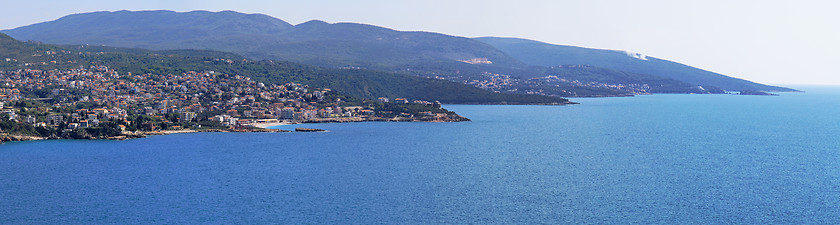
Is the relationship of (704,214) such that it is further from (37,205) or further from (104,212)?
(37,205)

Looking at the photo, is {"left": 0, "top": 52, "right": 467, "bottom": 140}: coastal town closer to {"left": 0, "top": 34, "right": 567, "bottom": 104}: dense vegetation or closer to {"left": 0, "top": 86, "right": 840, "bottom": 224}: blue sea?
{"left": 0, "top": 86, "right": 840, "bottom": 224}: blue sea

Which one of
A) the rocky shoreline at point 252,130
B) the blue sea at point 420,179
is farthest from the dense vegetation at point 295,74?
the blue sea at point 420,179

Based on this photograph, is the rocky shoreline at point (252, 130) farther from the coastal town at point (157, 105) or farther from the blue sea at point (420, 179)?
the blue sea at point (420, 179)

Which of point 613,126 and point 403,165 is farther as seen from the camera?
point 613,126

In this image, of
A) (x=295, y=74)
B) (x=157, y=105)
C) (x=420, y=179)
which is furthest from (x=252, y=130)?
(x=295, y=74)

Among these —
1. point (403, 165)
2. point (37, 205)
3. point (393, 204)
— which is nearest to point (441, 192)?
point (393, 204)

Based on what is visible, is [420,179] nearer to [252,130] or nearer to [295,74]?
[252,130]
